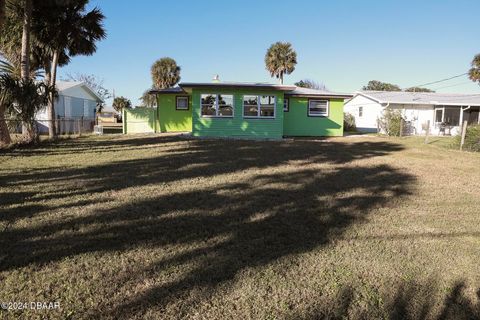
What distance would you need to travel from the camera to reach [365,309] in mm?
3580

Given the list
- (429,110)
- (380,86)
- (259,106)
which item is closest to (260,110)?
(259,106)

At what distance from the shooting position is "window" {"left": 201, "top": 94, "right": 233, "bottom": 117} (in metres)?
20.2

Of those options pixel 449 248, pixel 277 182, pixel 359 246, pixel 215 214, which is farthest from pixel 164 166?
pixel 449 248

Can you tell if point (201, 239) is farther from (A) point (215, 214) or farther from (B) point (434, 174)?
(B) point (434, 174)

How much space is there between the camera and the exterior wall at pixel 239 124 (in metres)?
20.3

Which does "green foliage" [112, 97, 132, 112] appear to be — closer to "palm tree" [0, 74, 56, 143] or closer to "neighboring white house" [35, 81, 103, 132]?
"neighboring white house" [35, 81, 103, 132]

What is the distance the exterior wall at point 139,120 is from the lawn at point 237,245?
15.0m

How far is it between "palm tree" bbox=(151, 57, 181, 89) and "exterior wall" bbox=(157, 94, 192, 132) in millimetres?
20886

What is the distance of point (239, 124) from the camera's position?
67.1ft

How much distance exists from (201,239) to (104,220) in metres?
1.59

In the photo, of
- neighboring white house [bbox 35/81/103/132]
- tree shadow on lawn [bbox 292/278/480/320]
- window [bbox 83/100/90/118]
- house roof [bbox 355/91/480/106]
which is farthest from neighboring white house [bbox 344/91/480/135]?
tree shadow on lawn [bbox 292/278/480/320]

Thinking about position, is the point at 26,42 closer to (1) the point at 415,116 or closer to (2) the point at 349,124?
(2) the point at 349,124

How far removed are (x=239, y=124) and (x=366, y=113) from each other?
49.4ft

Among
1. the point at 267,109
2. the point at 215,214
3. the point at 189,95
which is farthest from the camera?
the point at 189,95
